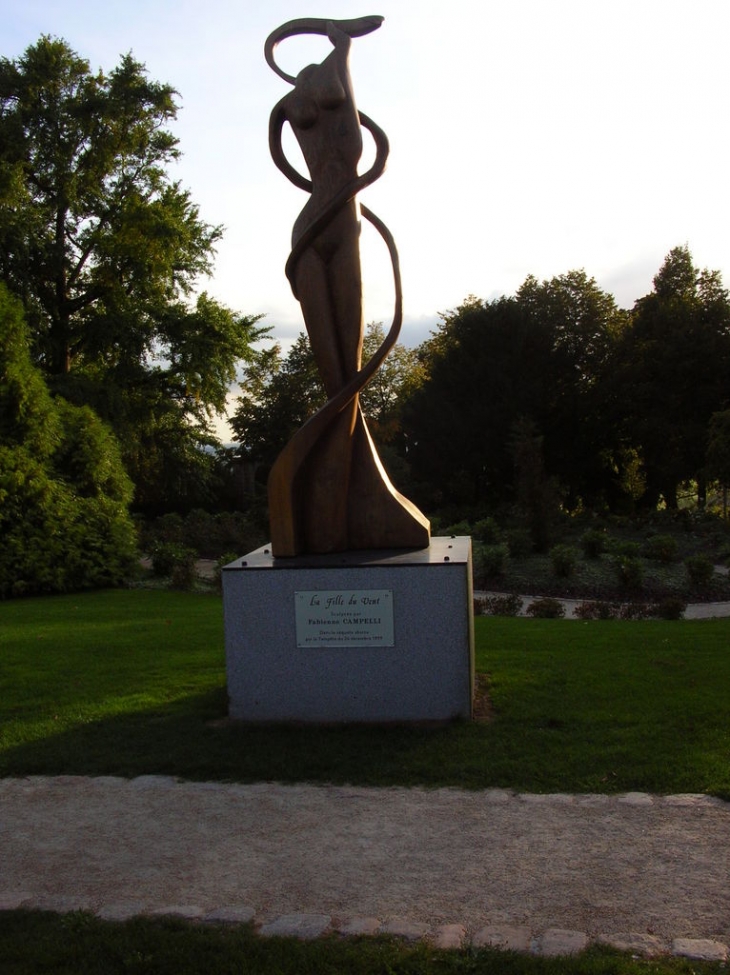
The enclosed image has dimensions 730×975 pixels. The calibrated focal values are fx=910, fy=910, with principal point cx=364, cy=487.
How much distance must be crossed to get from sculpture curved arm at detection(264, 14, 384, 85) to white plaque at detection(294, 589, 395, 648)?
11.7 feet

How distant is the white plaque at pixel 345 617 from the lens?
18.4ft

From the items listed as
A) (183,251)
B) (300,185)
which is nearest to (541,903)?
(300,185)

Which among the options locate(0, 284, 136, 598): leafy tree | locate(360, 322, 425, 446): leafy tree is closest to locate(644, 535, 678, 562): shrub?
locate(0, 284, 136, 598): leafy tree

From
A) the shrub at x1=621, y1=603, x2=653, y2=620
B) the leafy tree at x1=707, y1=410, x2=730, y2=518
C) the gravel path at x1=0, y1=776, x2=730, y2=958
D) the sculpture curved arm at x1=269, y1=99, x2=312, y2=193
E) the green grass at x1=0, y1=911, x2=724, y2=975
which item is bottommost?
the green grass at x1=0, y1=911, x2=724, y2=975

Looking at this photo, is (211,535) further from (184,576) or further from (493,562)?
(493,562)

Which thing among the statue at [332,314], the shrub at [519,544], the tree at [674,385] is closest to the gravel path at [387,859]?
the statue at [332,314]

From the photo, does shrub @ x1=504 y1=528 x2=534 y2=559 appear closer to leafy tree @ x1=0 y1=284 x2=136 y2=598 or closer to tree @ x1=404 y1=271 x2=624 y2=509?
leafy tree @ x1=0 y1=284 x2=136 y2=598

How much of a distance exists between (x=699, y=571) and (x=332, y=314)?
8.09 meters

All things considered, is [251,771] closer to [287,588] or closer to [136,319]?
[287,588]

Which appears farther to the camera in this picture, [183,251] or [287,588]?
[183,251]

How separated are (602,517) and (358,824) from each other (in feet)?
56.4

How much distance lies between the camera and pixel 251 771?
4980mm

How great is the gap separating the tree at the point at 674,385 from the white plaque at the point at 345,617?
63.1 feet

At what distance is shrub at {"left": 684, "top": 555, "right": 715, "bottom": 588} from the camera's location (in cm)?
1240
